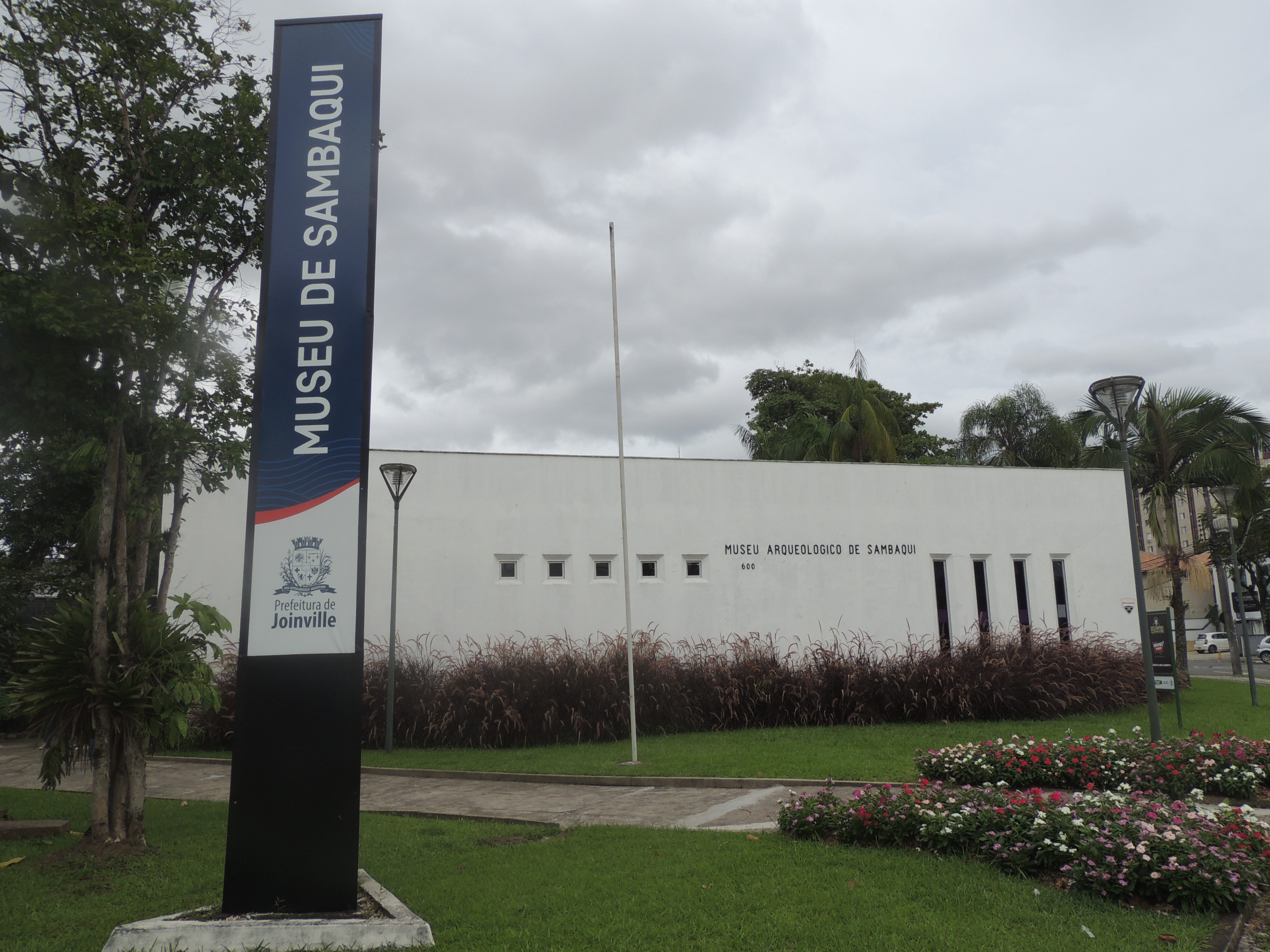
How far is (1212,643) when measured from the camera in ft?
153

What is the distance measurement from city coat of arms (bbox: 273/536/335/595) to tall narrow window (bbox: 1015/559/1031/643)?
52.8 ft

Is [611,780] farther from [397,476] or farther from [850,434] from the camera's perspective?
[850,434]

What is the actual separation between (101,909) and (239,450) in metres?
3.44

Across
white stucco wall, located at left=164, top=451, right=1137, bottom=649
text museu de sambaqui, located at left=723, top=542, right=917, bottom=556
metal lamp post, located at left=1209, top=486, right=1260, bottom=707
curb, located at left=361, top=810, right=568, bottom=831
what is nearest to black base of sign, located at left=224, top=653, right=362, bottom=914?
curb, located at left=361, top=810, right=568, bottom=831

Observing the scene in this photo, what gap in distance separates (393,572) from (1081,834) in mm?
10440

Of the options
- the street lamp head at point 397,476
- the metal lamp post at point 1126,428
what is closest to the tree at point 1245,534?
the metal lamp post at point 1126,428

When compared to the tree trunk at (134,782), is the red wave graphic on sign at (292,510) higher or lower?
higher

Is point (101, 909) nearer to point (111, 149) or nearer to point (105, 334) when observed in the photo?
point (105, 334)

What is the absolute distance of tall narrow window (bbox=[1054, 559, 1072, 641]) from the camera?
1834 cm

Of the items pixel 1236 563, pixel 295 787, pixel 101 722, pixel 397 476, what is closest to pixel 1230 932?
pixel 295 787

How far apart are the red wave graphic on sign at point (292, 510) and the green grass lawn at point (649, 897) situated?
2.41 metres

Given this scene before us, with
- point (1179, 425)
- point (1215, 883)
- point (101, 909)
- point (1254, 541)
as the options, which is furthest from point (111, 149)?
point (1254, 541)

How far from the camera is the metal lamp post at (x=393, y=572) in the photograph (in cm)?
1301

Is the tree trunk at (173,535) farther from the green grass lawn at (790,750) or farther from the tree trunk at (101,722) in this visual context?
the green grass lawn at (790,750)
